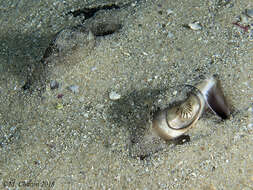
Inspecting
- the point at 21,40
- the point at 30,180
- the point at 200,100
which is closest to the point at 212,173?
the point at 200,100

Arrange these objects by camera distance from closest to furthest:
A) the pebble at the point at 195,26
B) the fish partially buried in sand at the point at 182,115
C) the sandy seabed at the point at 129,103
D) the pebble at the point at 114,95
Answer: the fish partially buried in sand at the point at 182,115 → the sandy seabed at the point at 129,103 → the pebble at the point at 114,95 → the pebble at the point at 195,26

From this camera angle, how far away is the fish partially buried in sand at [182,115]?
2.10 metres

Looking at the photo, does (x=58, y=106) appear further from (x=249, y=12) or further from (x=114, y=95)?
(x=249, y=12)

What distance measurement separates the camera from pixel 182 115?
6.81 feet

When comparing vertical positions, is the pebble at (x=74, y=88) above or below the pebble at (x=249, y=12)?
above

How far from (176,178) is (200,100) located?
0.67 meters

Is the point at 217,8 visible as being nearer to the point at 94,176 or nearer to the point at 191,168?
the point at 191,168

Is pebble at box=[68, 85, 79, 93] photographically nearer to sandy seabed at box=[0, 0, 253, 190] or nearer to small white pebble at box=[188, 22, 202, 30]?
sandy seabed at box=[0, 0, 253, 190]

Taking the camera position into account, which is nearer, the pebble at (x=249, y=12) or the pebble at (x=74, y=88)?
the pebble at (x=74, y=88)

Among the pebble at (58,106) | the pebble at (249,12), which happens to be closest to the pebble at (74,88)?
the pebble at (58,106)

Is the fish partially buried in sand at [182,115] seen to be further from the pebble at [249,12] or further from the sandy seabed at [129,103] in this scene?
the pebble at [249,12]

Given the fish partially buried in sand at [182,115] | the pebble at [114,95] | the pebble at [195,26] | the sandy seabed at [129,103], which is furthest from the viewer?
the pebble at [195,26]

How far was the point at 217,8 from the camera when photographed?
3102 mm

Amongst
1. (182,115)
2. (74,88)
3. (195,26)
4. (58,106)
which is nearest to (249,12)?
(195,26)
